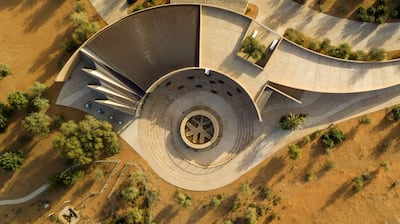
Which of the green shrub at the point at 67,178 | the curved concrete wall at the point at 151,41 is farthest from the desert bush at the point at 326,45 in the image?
the green shrub at the point at 67,178

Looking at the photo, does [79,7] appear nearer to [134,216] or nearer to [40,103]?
[40,103]

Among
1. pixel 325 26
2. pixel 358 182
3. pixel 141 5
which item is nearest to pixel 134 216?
pixel 141 5

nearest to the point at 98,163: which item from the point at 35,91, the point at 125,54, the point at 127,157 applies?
the point at 127,157

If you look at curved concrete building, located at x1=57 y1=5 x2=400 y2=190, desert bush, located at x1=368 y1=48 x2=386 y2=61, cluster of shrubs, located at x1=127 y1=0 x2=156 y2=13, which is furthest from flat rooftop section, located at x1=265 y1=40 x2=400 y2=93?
cluster of shrubs, located at x1=127 y1=0 x2=156 y2=13

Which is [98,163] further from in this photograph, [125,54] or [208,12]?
[208,12]

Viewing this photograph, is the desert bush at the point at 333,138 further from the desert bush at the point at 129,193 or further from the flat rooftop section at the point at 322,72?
the desert bush at the point at 129,193

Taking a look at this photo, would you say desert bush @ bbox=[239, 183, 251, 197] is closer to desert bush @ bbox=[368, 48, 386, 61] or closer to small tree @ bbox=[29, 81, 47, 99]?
desert bush @ bbox=[368, 48, 386, 61]
